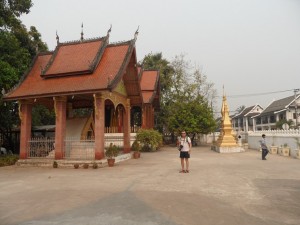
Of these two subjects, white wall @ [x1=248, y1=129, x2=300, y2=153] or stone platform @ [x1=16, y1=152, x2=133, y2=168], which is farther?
white wall @ [x1=248, y1=129, x2=300, y2=153]

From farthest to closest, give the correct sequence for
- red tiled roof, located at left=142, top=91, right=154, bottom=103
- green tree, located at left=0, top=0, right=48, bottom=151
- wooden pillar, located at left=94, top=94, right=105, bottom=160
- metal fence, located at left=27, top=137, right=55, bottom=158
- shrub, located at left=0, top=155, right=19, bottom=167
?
red tiled roof, located at left=142, top=91, right=154, bottom=103 < green tree, located at left=0, top=0, right=48, bottom=151 < metal fence, located at left=27, top=137, right=55, bottom=158 < shrub, located at left=0, top=155, right=19, bottom=167 < wooden pillar, located at left=94, top=94, right=105, bottom=160

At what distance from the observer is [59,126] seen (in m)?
13.8

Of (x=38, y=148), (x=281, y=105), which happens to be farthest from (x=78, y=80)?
(x=281, y=105)

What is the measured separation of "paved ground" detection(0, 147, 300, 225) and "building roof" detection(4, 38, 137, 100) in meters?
5.25

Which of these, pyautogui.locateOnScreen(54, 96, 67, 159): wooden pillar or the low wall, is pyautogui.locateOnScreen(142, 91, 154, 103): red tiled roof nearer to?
the low wall

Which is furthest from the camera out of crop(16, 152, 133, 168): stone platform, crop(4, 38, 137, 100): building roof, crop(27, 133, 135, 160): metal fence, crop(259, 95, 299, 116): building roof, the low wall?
crop(259, 95, 299, 116): building roof

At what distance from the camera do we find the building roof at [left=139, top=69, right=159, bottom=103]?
2570cm

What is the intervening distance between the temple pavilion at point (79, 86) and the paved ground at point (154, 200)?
444 centimetres

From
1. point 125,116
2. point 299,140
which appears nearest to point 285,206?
point 299,140

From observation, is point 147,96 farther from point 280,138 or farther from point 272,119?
point 272,119

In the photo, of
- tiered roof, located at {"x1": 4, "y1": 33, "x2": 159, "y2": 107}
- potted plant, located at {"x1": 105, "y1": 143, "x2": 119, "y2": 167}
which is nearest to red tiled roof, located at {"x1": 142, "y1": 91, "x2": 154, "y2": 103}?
tiered roof, located at {"x1": 4, "y1": 33, "x2": 159, "y2": 107}

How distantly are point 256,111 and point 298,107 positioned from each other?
51.2 feet

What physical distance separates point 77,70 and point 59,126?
9.92 feet

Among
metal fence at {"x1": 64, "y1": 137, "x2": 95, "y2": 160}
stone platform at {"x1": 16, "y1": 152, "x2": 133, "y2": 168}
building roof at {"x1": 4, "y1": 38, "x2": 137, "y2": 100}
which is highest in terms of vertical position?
building roof at {"x1": 4, "y1": 38, "x2": 137, "y2": 100}
